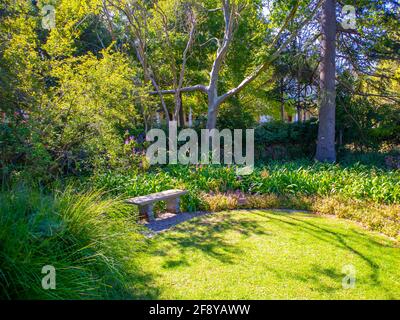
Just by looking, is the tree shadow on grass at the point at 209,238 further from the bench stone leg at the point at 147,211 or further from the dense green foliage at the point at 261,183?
the dense green foliage at the point at 261,183

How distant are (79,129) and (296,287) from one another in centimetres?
440

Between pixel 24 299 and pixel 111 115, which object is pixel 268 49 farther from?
pixel 24 299

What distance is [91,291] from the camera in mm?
2818

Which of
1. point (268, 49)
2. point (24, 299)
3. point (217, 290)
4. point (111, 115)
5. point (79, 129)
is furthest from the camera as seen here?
point (268, 49)

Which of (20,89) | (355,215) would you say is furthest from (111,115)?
(355,215)

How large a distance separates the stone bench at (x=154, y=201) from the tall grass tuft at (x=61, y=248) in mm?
1662

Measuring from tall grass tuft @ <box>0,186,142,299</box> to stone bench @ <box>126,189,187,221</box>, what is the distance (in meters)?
1.66

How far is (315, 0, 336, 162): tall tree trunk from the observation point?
945 centimetres

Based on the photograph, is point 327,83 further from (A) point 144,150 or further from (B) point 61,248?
(B) point 61,248

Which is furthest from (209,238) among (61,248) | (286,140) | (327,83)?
(286,140)

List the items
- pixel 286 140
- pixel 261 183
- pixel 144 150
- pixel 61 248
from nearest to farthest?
pixel 61 248 < pixel 261 183 < pixel 144 150 < pixel 286 140

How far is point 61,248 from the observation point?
304cm

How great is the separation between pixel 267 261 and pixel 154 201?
2.53 m

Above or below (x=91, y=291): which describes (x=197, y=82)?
above
